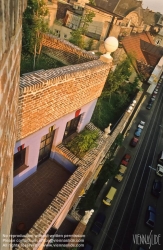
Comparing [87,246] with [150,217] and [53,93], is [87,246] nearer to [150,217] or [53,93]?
[150,217]

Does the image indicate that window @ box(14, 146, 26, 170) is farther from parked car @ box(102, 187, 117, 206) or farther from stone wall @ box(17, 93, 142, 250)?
parked car @ box(102, 187, 117, 206)

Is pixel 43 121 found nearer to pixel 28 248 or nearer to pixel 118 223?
pixel 28 248

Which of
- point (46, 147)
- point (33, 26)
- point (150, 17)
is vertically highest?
point (33, 26)

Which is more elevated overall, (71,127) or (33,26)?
(33,26)

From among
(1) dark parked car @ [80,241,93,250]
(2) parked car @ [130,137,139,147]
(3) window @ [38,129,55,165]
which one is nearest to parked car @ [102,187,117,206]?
(1) dark parked car @ [80,241,93,250]

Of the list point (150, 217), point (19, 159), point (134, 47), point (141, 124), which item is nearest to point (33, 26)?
point (19, 159)

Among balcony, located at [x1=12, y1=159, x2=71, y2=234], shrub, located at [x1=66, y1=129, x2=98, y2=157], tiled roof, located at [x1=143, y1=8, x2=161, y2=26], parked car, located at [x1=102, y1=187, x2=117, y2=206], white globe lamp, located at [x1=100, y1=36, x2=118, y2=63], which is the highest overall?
white globe lamp, located at [x1=100, y1=36, x2=118, y2=63]
